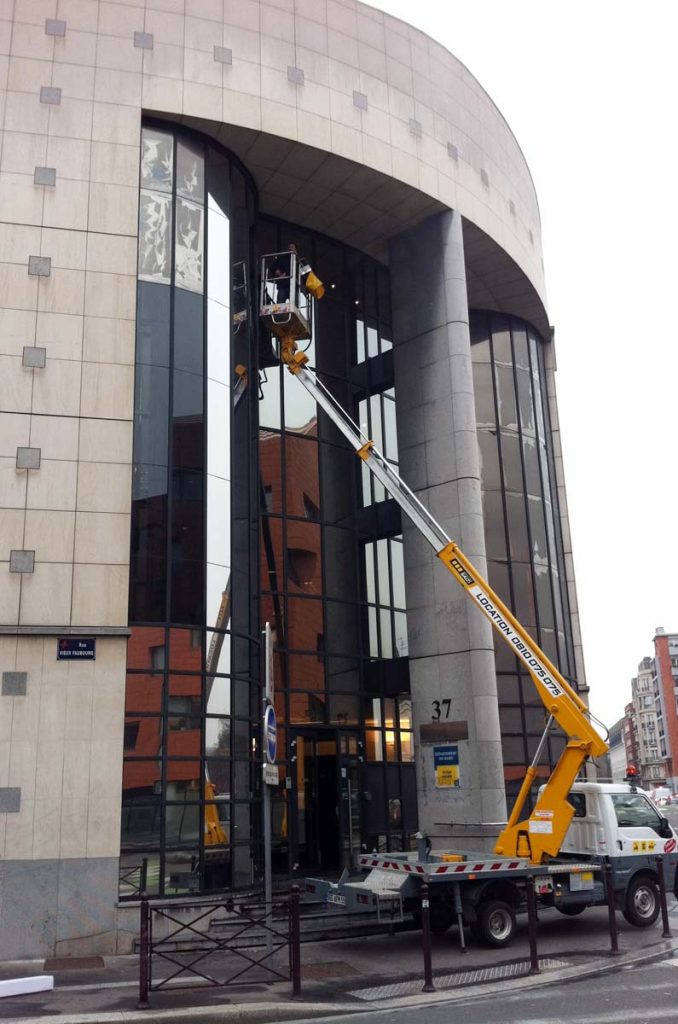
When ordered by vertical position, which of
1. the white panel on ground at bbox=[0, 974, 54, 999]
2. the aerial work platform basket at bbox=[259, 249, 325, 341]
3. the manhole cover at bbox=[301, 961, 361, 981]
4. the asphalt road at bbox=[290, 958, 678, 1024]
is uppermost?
the aerial work platform basket at bbox=[259, 249, 325, 341]

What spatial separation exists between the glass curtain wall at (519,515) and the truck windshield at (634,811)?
6.91 meters

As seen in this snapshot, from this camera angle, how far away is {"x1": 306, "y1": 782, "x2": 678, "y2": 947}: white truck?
1345 cm

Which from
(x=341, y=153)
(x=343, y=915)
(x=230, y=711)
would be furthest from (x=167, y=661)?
(x=341, y=153)

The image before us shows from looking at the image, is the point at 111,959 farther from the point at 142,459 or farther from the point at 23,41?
the point at 23,41

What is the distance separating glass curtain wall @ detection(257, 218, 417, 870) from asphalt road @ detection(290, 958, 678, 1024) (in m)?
8.88

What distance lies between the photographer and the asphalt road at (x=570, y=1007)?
376 inches

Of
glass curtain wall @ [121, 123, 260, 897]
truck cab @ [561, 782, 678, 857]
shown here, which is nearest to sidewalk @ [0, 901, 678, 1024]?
truck cab @ [561, 782, 678, 857]

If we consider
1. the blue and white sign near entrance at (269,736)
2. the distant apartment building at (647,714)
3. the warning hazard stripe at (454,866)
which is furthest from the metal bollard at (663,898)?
the distant apartment building at (647,714)

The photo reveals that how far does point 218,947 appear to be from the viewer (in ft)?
35.3

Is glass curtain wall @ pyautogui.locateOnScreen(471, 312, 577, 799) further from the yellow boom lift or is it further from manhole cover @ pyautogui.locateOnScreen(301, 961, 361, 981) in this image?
manhole cover @ pyautogui.locateOnScreen(301, 961, 361, 981)

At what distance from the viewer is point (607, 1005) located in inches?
401

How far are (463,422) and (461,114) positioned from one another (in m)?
7.98

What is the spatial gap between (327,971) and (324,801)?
813 centimetres

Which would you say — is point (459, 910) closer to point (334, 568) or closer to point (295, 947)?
point (295, 947)
